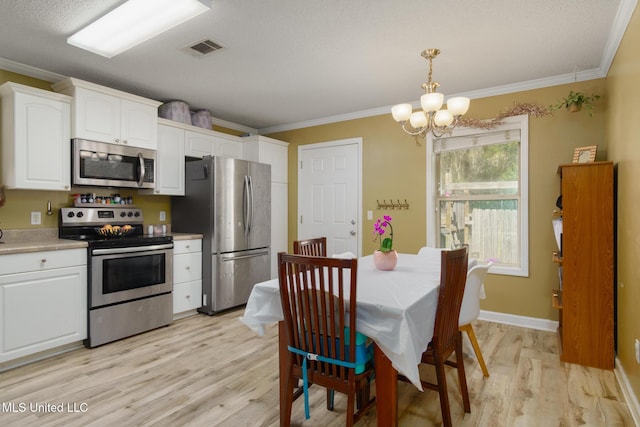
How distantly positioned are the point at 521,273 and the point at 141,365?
11.6ft

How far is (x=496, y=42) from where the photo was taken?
107 inches

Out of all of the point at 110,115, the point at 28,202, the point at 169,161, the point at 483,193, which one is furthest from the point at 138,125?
the point at 483,193

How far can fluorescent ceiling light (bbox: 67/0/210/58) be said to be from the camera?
85.7 inches

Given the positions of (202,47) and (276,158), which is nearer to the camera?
(202,47)

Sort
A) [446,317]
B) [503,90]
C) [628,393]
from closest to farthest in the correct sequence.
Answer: [446,317]
[628,393]
[503,90]

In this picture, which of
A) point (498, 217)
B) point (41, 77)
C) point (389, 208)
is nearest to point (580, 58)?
point (498, 217)

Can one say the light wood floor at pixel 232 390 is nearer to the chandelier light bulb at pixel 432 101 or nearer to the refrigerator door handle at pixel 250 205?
the refrigerator door handle at pixel 250 205

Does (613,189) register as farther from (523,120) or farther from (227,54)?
(227,54)

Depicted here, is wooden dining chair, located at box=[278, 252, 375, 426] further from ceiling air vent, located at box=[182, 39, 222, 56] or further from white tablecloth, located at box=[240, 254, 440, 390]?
ceiling air vent, located at box=[182, 39, 222, 56]

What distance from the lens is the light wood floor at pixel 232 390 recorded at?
2.02m

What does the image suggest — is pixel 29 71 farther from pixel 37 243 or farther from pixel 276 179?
pixel 276 179

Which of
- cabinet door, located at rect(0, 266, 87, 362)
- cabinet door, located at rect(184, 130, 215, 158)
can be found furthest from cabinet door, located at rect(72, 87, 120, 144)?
cabinet door, located at rect(0, 266, 87, 362)

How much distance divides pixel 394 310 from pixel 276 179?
12.2 ft

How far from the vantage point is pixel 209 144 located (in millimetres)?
4422
